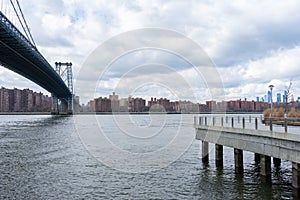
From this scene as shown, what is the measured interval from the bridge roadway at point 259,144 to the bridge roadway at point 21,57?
2977 cm

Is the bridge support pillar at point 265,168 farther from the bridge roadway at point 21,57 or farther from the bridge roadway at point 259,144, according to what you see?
the bridge roadway at point 21,57

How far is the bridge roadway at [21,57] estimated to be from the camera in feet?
147

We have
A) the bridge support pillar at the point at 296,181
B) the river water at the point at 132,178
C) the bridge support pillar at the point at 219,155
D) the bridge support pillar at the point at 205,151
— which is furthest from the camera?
the bridge support pillar at the point at 205,151

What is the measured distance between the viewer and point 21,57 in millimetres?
59875

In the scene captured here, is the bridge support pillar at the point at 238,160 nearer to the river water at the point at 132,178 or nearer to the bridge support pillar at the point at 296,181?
the river water at the point at 132,178

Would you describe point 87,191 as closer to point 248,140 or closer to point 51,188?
point 51,188

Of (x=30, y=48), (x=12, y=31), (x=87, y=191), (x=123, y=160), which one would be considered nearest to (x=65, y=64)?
(x=30, y=48)

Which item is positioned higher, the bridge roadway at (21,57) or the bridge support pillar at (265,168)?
the bridge roadway at (21,57)

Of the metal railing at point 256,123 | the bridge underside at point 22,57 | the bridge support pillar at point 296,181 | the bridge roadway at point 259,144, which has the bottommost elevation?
the bridge support pillar at point 296,181

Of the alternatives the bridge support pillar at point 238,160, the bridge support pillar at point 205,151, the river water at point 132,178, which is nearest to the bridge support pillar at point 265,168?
the river water at point 132,178

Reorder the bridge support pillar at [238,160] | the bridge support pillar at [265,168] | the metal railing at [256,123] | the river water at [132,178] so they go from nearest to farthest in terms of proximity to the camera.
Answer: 1. the metal railing at [256,123]
2. the river water at [132,178]
3. the bridge support pillar at [265,168]
4. the bridge support pillar at [238,160]

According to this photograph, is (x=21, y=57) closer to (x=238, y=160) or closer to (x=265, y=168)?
(x=238, y=160)

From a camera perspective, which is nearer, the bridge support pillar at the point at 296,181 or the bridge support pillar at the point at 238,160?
the bridge support pillar at the point at 296,181

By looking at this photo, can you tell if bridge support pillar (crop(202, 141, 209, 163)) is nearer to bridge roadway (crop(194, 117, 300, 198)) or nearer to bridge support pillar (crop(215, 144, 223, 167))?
bridge roadway (crop(194, 117, 300, 198))
